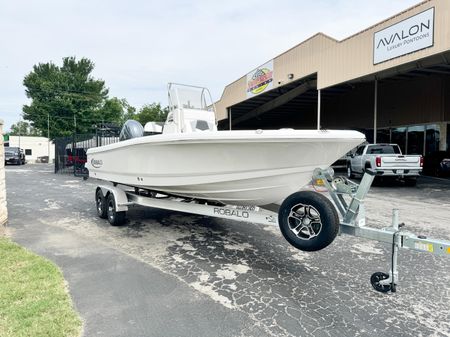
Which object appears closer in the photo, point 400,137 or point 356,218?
point 356,218

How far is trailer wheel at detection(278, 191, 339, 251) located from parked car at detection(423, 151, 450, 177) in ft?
50.9

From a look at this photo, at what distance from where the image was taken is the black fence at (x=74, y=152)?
17984 mm

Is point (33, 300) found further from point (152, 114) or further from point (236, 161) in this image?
point (152, 114)

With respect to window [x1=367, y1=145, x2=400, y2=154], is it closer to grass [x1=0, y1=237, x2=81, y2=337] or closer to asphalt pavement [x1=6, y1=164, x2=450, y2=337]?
asphalt pavement [x1=6, y1=164, x2=450, y2=337]

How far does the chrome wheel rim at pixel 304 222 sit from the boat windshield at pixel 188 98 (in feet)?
11.1

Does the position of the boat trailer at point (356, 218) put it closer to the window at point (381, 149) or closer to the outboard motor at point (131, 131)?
the outboard motor at point (131, 131)

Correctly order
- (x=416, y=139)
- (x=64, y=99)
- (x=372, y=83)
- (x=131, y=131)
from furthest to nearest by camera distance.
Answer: (x=64, y=99) < (x=372, y=83) < (x=416, y=139) < (x=131, y=131)

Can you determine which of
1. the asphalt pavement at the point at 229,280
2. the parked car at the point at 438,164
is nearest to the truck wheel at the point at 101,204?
the asphalt pavement at the point at 229,280

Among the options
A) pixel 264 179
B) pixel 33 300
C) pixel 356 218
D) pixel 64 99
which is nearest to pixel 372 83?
pixel 264 179

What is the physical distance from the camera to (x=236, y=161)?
398 centimetres

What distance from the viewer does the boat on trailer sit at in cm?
317

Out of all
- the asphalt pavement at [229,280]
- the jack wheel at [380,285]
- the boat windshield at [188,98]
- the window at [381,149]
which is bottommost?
the asphalt pavement at [229,280]

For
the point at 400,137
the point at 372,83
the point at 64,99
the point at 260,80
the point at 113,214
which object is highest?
the point at 64,99

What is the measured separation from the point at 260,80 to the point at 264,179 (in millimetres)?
18030
